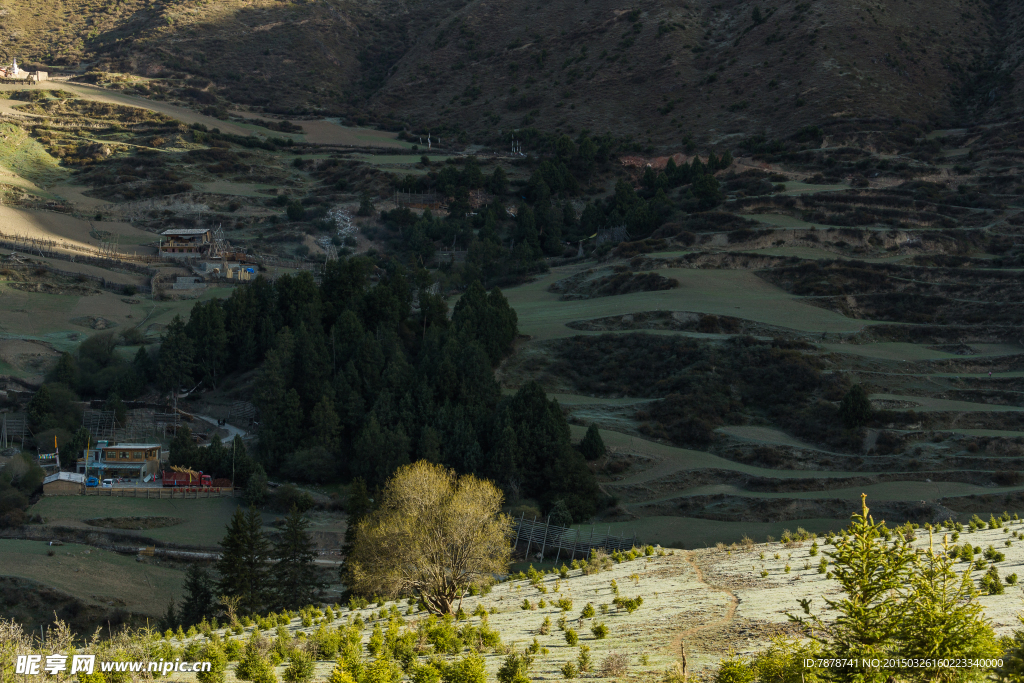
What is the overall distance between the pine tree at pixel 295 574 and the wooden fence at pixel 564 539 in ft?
25.9

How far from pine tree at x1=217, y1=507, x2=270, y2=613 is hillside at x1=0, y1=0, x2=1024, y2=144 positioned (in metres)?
78.4

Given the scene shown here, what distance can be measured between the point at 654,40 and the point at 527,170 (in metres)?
31.8

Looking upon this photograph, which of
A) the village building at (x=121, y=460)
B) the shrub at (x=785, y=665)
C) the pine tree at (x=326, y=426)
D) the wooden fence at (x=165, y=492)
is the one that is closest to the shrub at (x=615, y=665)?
the shrub at (x=785, y=665)

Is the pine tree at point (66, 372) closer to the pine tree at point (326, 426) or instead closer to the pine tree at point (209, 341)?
the pine tree at point (209, 341)

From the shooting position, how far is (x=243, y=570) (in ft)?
107

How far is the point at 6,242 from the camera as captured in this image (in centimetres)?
7538

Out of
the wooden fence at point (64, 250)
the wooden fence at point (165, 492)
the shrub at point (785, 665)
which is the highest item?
the wooden fence at point (64, 250)

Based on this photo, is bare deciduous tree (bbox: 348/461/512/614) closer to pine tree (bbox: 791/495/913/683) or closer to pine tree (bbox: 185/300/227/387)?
pine tree (bbox: 791/495/913/683)

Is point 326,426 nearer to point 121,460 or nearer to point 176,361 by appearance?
point 121,460

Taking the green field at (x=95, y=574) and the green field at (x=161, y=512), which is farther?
the green field at (x=161, y=512)

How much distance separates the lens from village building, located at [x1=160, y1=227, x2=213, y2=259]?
81500 millimetres

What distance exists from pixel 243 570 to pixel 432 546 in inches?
406

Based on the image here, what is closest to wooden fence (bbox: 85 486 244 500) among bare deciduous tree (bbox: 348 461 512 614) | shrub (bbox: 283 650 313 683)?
bare deciduous tree (bbox: 348 461 512 614)

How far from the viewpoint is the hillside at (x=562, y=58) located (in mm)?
103000
